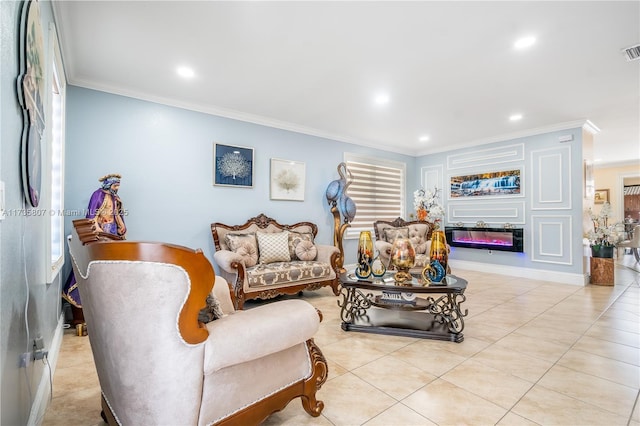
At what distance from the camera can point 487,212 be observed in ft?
19.0

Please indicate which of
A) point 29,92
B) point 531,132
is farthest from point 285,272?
point 531,132

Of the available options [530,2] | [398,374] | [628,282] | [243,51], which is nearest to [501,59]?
[530,2]

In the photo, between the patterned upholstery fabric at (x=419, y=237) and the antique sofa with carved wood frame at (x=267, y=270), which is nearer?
the antique sofa with carved wood frame at (x=267, y=270)

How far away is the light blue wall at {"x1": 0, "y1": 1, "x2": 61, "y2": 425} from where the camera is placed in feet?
3.32

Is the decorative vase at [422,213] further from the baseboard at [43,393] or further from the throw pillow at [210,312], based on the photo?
the baseboard at [43,393]

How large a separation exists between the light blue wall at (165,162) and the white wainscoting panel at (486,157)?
11.5 feet

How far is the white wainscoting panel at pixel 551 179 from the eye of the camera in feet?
15.8

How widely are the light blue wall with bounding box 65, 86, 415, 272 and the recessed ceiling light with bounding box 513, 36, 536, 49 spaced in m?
3.14

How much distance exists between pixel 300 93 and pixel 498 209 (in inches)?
171

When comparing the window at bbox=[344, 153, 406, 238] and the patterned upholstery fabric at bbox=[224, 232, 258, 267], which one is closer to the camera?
the patterned upholstery fabric at bbox=[224, 232, 258, 267]

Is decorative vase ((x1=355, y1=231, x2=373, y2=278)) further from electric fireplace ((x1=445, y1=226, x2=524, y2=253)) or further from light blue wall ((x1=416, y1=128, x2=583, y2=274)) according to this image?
light blue wall ((x1=416, y1=128, x2=583, y2=274))

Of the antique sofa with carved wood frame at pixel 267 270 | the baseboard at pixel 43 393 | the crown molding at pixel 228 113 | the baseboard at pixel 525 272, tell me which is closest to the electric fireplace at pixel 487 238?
the baseboard at pixel 525 272

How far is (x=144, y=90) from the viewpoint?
3467 millimetres

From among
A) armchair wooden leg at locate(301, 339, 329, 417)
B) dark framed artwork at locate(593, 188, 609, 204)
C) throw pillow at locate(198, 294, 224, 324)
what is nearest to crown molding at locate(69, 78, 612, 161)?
throw pillow at locate(198, 294, 224, 324)
